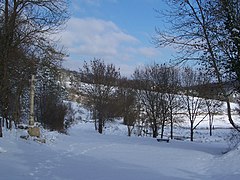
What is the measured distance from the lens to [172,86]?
131ft

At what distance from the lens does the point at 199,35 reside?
14125 mm

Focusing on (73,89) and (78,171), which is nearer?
(78,171)

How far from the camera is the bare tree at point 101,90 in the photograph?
132 ft

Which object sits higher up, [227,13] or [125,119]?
[227,13]

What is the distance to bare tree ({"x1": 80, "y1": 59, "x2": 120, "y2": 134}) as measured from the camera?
4031cm

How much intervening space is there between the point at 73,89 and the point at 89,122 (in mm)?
16229

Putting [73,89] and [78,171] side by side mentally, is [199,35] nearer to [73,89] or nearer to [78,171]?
[78,171]

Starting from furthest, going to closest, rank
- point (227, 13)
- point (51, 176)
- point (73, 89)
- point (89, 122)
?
1. point (89, 122)
2. point (73, 89)
3. point (227, 13)
4. point (51, 176)

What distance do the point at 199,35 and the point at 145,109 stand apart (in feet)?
90.4

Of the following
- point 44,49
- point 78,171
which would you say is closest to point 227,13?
point 78,171

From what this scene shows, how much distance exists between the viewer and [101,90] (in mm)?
40250

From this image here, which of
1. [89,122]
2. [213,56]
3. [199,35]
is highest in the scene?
[199,35]

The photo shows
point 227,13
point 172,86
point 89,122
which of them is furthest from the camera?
point 89,122

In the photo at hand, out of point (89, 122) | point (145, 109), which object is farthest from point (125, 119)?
point (89, 122)
